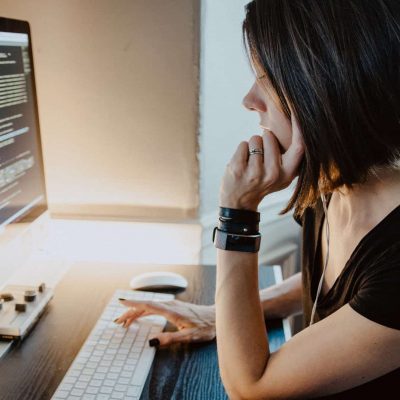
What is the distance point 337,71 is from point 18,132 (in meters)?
0.68

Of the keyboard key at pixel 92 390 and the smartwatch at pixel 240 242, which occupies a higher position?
the smartwatch at pixel 240 242

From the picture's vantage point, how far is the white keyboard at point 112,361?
2.88 ft

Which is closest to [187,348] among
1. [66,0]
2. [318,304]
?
[318,304]

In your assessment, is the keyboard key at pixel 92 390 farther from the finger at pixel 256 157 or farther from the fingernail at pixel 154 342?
the finger at pixel 256 157

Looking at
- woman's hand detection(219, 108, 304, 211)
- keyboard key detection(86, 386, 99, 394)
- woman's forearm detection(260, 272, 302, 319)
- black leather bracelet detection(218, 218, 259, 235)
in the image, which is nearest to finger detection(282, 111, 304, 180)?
woman's hand detection(219, 108, 304, 211)

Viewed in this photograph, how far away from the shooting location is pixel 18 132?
1164mm

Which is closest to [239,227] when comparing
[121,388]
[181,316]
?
[181,316]

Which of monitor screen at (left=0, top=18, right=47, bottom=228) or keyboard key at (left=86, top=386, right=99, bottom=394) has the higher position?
monitor screen at (left=0, top=18, right=47, bottom=228)

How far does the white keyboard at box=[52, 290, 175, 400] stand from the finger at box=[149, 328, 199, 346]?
3cm

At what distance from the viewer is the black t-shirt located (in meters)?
0.80

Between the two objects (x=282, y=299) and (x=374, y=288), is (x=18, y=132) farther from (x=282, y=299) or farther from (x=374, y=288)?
(x=374, y=288)

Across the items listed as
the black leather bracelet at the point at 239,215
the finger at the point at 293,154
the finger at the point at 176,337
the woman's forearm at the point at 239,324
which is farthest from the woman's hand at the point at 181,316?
the finger at the point at 293,154

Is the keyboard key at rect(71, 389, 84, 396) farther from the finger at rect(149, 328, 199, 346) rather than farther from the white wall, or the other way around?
the white wall

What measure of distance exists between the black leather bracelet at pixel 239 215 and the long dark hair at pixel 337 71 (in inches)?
6.0
